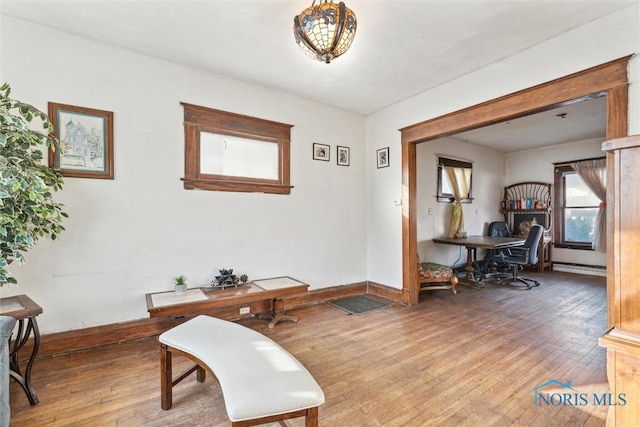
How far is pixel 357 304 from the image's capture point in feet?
12.9

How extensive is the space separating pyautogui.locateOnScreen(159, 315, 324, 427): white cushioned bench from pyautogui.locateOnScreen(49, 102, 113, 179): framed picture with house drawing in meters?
1.82

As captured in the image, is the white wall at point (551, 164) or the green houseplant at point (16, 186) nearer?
the green houseplant at point (16, 186)

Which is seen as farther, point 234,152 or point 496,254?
point 496,254

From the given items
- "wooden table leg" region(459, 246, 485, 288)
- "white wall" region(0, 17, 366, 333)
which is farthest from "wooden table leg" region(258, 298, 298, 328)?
"wooden table leg" region(459, 246, 485, 288)

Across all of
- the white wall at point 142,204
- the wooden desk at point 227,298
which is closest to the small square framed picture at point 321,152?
the white wall at point 142,204

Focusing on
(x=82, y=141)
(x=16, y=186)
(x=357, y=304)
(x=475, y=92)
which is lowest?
(x=357, y=304)

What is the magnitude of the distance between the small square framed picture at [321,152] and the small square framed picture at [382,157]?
82 centimetres

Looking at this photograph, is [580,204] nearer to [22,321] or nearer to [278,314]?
[278,314]

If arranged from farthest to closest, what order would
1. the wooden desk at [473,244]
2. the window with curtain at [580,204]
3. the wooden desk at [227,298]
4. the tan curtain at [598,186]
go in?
the window with curtain at [580,204] → the tan curtain at [598,186] → the wooden desk at [473,244] → the wooden desk at [227,298]

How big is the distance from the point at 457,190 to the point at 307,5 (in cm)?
487

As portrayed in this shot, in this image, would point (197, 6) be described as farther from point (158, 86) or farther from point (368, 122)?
point (368, 122)

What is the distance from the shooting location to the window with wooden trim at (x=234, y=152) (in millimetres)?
3139

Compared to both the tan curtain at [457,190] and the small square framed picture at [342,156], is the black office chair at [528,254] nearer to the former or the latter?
the tan curtain at [457,190]

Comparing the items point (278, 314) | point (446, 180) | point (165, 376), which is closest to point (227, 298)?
point (278, 314)
